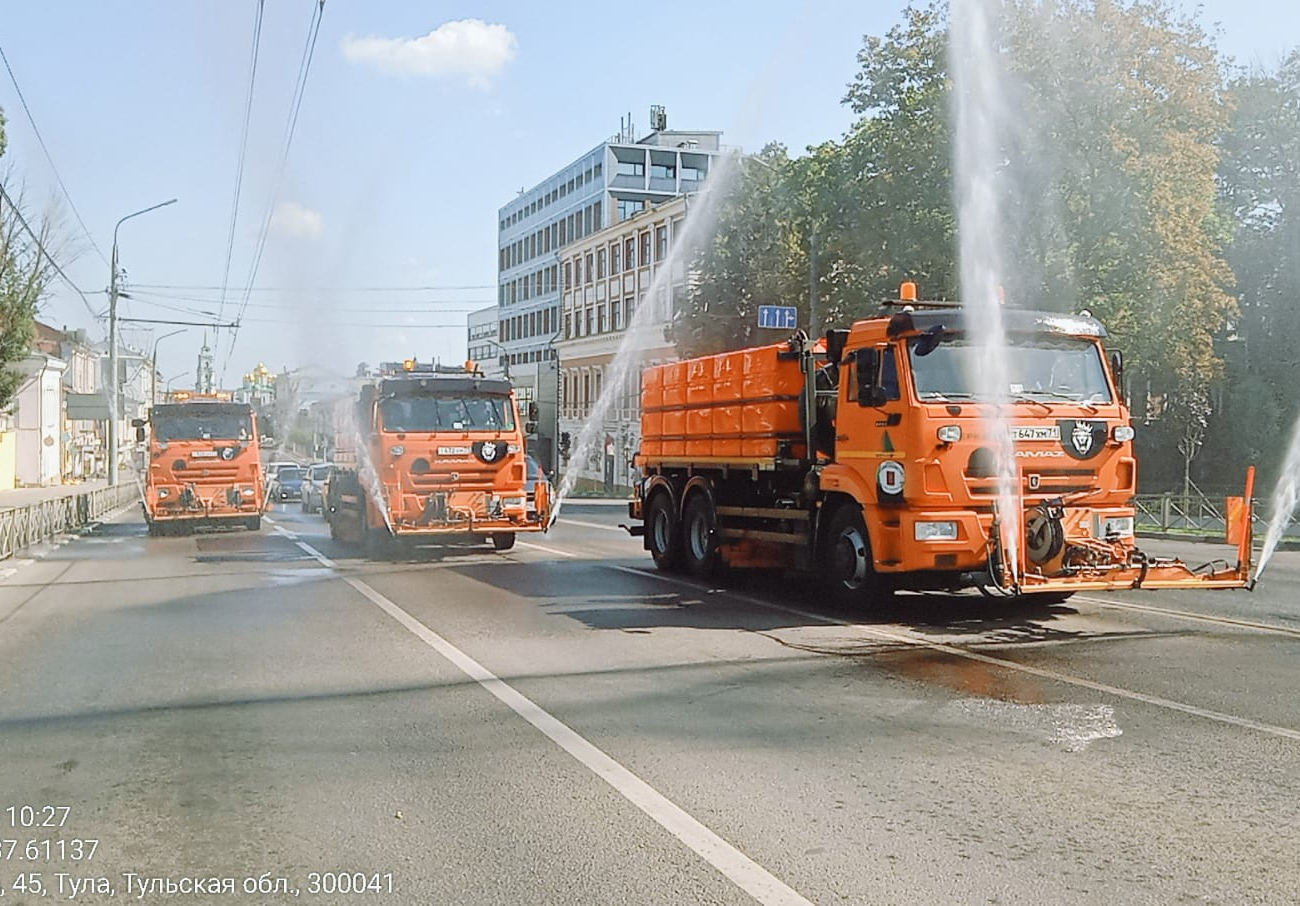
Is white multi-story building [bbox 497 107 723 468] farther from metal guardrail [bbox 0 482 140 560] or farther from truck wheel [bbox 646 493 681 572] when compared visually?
truck wheel [bbox 646 493 681 572]

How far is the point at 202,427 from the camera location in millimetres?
27922

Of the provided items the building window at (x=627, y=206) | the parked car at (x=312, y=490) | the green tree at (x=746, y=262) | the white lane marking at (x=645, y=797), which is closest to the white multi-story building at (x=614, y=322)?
the green tree at (x=746, y=262)

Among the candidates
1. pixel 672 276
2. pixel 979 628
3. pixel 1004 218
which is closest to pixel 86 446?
pixel 672 276

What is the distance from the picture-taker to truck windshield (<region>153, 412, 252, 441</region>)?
27625 millimetres

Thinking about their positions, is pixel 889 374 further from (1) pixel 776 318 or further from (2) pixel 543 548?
(1) pixel 776 318

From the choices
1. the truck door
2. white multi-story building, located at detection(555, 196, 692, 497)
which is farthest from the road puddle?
white multi-story building, located at detection(555, 196, 692, 497)

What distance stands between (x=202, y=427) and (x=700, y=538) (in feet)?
51.0

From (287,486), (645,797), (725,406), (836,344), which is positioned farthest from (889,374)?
(287,486)

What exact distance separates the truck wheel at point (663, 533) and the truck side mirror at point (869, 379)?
5.12m

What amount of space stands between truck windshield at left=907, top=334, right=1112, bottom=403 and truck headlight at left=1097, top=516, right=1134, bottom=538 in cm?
118

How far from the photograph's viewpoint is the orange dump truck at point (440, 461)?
65.2 feet

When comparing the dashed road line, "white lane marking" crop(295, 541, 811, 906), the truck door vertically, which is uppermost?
the truck door

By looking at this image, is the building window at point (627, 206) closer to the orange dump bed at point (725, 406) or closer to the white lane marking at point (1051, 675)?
the orange dump bed at point (725, 406)

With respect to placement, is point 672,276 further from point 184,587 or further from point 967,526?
point 967,526
